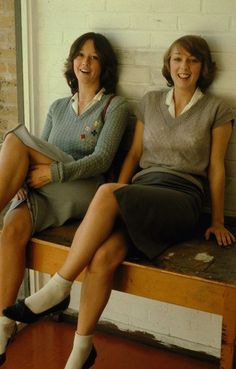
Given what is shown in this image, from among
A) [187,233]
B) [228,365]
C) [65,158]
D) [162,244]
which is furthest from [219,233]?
[65,158]

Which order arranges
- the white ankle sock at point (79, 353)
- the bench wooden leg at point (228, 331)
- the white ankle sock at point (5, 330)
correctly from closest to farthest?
the bench wooden leg at point (228, 331) → the white ankle sock at point (79, 353) → the white ankle sock at point (5, 330)

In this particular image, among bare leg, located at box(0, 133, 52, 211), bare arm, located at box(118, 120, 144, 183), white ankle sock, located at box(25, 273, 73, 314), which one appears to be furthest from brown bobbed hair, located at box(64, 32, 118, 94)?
white ankle sock, located at box(25, 273, 73, 314)

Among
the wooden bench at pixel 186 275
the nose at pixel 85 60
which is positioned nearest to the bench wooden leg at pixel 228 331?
the wooden bench at pixel 186 275

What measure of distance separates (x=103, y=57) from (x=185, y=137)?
603 mm

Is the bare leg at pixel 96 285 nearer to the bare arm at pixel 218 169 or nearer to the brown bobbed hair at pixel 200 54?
the bare arm at pixel 218 169

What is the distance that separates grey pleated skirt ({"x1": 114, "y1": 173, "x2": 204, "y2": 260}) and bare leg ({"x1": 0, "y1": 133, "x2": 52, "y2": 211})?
471 millimetres

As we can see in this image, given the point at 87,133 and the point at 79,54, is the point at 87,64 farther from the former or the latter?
the point at 87,133

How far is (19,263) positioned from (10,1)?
5.07 ft

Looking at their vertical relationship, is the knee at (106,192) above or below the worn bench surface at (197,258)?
above

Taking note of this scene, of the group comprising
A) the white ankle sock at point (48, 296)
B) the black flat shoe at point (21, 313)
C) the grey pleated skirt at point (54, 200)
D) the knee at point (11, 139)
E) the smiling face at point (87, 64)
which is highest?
the smiling face at point (87, 64)

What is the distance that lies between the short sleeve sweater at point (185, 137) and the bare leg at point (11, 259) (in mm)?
651

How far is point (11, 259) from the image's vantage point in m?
2.08

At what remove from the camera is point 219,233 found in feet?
6.89

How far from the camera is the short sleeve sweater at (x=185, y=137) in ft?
7.30
